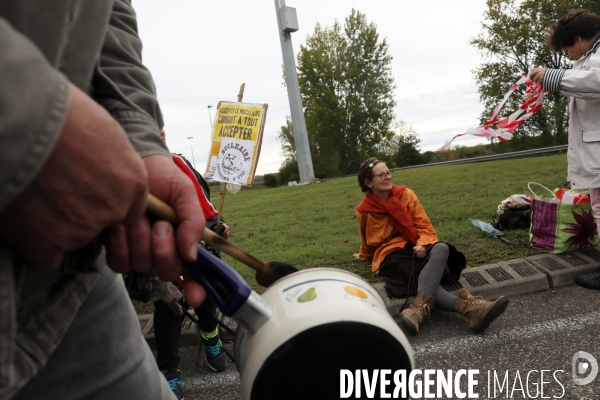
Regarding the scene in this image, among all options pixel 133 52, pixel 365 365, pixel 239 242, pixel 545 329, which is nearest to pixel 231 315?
pixel 365 365

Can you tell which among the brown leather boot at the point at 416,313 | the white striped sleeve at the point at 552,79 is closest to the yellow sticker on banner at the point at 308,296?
the brown leather boot at the point at 416,313

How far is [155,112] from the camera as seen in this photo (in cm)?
120

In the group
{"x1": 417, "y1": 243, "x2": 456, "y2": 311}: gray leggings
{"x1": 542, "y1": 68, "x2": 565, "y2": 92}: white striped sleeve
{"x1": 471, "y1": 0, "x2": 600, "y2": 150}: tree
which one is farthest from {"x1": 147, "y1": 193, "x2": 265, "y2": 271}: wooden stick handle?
{"x1": 471, "y1": 0, "x2": 600, "y2": 150}: tree

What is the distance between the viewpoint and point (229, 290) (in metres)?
0.95

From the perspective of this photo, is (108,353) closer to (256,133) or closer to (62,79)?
(62,79)

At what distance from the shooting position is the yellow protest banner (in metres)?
4.09

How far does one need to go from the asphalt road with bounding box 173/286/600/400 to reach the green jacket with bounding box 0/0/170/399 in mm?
2210

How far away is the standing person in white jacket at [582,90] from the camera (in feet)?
12.0

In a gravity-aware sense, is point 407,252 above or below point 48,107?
below

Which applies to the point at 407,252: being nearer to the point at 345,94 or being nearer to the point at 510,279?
the point at 510,279

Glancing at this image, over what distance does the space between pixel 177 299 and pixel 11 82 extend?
269cm

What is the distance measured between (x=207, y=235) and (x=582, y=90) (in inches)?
149

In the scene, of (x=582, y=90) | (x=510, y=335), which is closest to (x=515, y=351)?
(x=510, y=335)

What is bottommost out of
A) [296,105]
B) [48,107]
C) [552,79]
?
[48,107]
